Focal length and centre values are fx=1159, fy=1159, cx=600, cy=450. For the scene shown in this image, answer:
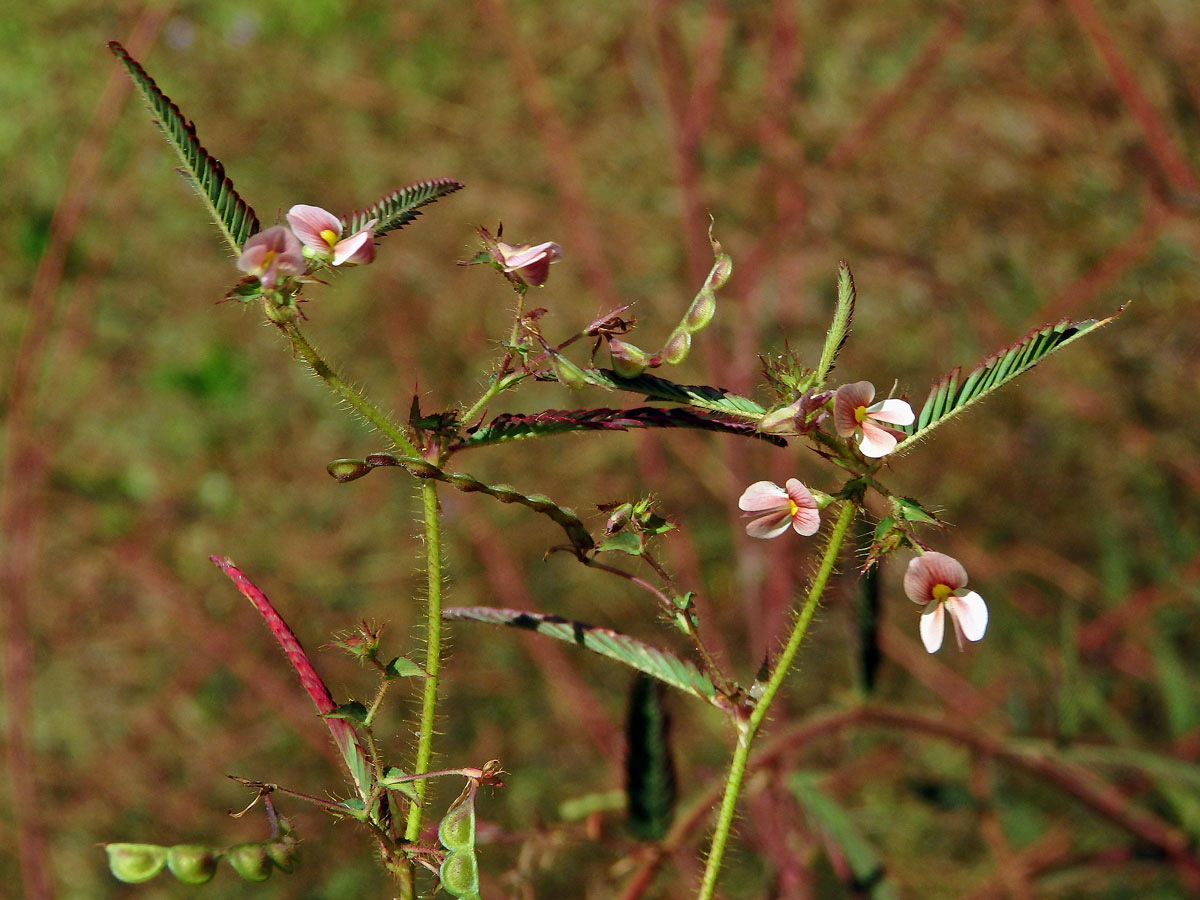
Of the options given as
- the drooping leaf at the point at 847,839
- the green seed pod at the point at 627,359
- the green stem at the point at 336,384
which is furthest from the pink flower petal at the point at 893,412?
the drooping leaf at the point at 847,839

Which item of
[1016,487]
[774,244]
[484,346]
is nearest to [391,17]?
[484,346]

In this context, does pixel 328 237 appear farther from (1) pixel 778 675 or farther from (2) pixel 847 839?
(2) pixel 847 839

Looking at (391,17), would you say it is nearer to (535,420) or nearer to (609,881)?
(609,881)

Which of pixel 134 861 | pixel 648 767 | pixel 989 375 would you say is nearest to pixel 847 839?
pixel 648 767

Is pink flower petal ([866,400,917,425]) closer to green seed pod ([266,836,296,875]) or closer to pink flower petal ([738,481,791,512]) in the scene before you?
pink flower petal ([738,481,791,512])

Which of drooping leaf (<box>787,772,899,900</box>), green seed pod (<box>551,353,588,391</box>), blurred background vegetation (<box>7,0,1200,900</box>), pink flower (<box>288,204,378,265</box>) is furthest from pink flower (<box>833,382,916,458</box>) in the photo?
blurred background vegetation (<box>7,0,1200,900</box>)

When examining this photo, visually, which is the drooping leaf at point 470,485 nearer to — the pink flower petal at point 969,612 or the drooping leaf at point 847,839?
the pink flower petal at point 969,612
